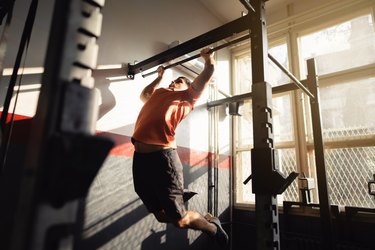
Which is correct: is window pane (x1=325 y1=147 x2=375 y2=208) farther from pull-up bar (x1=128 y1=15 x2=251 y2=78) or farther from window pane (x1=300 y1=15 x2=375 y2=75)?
pull-up bar (x1=128 y1=15 x2=251 y2=78)

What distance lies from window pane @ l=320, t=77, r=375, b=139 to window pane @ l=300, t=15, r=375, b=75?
0.25 meters

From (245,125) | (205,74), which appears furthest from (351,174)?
(205,74)

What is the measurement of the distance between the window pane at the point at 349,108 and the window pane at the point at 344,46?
0.81 ft

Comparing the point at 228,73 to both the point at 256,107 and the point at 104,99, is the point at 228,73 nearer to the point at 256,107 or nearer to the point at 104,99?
the point at 104,99

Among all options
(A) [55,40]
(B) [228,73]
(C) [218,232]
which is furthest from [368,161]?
(A) [55,40]

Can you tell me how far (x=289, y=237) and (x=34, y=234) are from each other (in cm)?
288

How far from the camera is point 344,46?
3.01 m

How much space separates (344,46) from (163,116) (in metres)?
2.61

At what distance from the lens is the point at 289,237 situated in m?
2.73

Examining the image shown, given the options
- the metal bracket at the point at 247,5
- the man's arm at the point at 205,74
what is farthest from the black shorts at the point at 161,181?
the metal bracket at the point at 247,5

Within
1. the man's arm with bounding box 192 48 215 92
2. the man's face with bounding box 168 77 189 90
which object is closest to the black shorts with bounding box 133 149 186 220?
the man's arm with bounding box 192 48 215 92

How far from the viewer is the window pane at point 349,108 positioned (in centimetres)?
270

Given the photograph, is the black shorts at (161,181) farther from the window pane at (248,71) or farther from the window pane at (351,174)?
the window pane at (248,71)

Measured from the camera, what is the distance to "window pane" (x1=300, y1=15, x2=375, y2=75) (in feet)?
9.37
